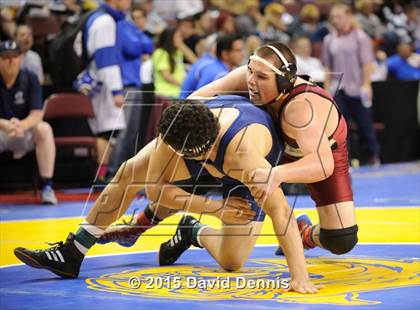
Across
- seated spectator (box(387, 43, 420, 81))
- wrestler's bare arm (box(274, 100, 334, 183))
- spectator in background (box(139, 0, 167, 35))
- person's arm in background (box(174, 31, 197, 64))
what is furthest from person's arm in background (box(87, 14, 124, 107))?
seated spectator (box(387, 43, 420, 81))

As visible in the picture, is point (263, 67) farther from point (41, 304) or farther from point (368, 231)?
point (368, 231)

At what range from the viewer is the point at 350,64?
11805 millimetres

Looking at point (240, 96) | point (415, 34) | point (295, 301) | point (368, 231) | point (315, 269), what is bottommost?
point (415, 34)

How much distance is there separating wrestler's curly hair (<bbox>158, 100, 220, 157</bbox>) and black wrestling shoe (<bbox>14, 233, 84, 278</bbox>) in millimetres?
948

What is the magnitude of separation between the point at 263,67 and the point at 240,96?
495mm

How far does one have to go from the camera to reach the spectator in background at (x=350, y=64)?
11664mm

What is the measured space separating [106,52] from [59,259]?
176 inches

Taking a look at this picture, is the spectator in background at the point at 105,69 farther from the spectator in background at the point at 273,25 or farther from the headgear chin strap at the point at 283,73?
the spectator in background at the point at 273,25

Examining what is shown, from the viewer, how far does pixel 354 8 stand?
16.4 m

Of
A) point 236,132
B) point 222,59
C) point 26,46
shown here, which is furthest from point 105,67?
point 236,132

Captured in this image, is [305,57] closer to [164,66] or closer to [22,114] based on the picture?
[164,66]

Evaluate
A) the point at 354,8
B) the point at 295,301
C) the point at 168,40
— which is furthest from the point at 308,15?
the point at 295,301

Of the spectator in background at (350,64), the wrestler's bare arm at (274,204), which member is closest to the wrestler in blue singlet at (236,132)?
the wrestler's bare arm at (274,204)

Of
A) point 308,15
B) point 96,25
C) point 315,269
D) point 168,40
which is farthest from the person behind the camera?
point 308,15
